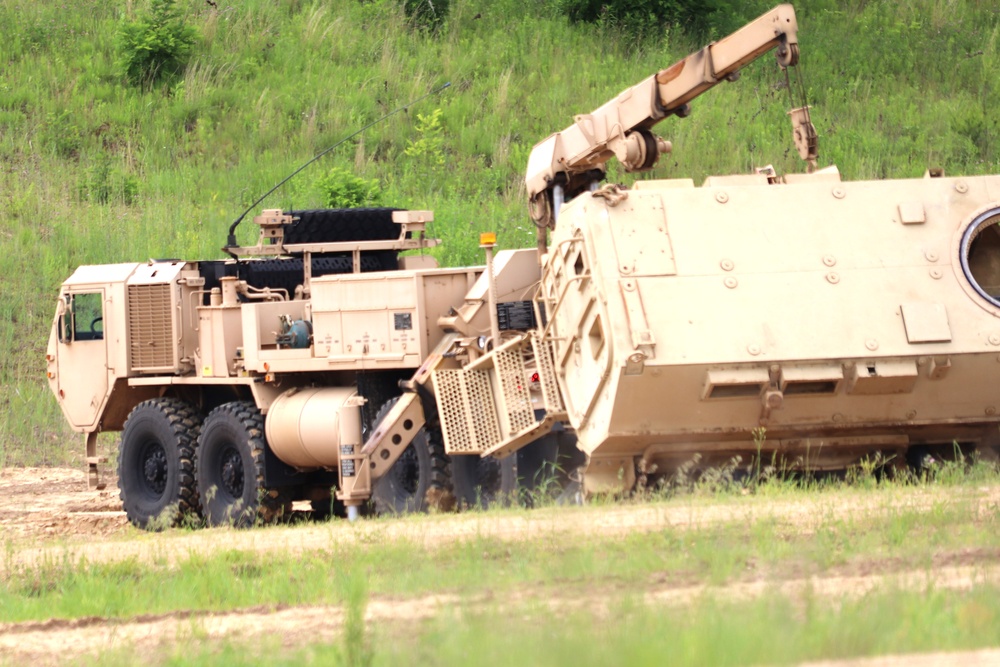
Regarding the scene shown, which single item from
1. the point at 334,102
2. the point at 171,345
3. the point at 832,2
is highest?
the point at 832,2

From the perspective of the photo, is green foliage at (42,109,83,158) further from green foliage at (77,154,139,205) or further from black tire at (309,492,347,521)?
black tire at (309,492,347,521)

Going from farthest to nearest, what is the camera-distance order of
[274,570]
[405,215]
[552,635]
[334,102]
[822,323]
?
1. [334,102]
2. [405,215]
3. [822,323]
4. [274,570]
5. [552,635]

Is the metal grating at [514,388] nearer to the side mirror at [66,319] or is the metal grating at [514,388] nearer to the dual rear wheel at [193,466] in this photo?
the dual rear wheel at [193,466]

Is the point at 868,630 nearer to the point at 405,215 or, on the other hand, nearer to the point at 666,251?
the point at 666,251

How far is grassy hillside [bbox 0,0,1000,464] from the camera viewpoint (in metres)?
22.1

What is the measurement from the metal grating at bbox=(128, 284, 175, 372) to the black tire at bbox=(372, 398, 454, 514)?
313 centimetres

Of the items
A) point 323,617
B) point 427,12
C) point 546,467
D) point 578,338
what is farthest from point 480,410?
point 427,12

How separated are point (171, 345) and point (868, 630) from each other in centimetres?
1078

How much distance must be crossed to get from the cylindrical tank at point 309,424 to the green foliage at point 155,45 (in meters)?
14.2

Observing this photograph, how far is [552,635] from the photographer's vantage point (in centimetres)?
483

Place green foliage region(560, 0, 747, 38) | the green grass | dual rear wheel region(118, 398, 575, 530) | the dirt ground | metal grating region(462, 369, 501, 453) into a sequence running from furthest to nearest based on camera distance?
green foliage region(560, 0, 747, 38), dual rear wheel region(118, 398, 575, 530), metal grating region(462, 369, 501, 453), the green grass, the dirt ground

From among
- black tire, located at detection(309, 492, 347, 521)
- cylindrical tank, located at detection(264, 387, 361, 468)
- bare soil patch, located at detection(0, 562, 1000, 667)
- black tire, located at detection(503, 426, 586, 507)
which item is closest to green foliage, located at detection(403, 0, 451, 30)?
black tire, located at detection(309, 492, 347, 521)

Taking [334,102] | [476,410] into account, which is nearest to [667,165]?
[334,102]

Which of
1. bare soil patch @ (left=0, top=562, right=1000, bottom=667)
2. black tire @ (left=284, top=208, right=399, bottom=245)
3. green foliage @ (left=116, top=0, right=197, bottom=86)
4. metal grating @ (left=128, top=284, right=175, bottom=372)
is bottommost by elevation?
bare soil patch @ (left=0, top=562, right=1000, bottom=667)
